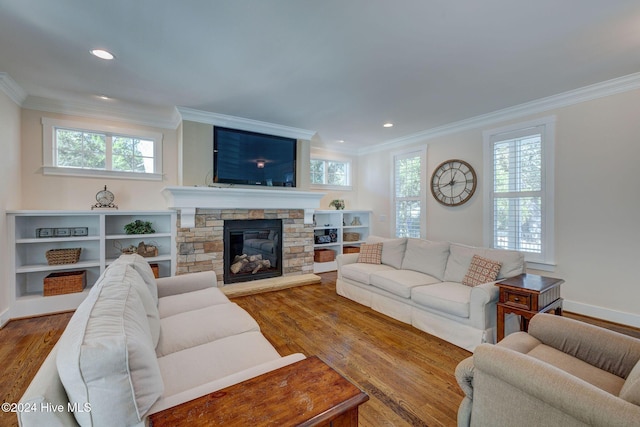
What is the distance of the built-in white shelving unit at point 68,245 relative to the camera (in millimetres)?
3297

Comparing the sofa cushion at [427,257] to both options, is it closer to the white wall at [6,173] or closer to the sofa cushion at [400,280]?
the sofa cushion at [400,280]

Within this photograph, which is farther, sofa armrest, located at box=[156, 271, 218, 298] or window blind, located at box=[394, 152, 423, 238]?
window blind, located at box=[394, 152, 423, 238]

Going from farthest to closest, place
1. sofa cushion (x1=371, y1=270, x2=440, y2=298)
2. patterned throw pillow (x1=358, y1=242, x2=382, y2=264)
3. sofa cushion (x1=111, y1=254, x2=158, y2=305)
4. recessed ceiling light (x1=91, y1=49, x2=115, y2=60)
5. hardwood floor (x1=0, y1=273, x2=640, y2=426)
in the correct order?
patterned throw pillow (x1=358, y1=242, x2=382, y2=264), sofa cushion (x1=371, y1=270, x2=440, y2=298), recessed ceiling light (x1=91, y1=49, x2=115, y2=60), sofa cushion (x1=111, y1=254, x2=158, y2=305), hardwood floor (x1=0, y1=273, x2=640, y2=426)

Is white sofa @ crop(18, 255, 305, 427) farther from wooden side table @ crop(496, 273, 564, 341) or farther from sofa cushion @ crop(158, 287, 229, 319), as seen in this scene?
wooden side table @ crop(496, 273, 564, 341)

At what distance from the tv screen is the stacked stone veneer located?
1.60 ft

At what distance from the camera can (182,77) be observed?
294cm

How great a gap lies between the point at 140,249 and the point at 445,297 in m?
3.95

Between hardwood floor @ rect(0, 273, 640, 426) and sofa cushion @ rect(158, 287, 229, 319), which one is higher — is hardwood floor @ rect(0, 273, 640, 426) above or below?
below

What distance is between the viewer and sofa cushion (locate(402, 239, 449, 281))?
3435 millimetres

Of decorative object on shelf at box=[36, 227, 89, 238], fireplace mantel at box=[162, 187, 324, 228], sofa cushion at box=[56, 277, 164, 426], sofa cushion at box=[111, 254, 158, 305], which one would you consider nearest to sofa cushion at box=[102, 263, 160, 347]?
sofa cushion at box=[111, 254, 158, 305]

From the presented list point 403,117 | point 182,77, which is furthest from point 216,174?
point 403,117

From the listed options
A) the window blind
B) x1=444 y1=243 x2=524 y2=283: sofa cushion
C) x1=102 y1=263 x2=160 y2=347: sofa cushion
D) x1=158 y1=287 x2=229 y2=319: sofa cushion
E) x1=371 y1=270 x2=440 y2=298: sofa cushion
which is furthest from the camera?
the window blind

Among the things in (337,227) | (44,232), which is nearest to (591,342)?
(337,227)

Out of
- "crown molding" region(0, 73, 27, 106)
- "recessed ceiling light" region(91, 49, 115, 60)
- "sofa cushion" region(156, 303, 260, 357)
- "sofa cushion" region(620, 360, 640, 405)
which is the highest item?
"recessed ceiling light" region(91, 49, 115, 60)
